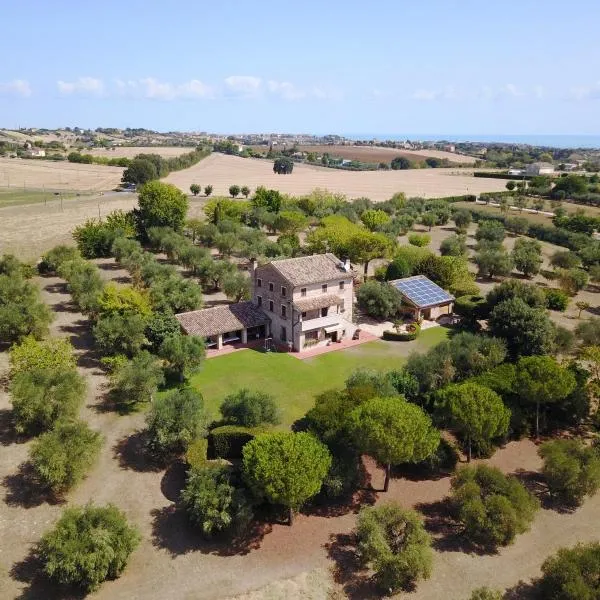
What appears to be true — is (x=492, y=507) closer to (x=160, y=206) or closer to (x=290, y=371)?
(x=290, y=371)

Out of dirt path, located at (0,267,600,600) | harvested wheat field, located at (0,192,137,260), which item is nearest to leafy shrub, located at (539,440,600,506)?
dirt path, located at (0,267,600,600)

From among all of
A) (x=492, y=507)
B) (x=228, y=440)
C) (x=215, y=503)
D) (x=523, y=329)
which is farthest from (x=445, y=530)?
(x=523, y=329)

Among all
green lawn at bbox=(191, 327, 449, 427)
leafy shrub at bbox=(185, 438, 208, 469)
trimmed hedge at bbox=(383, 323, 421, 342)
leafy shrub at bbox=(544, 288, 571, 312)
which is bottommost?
green lawn at bbox=(191, 327, 449, 427)

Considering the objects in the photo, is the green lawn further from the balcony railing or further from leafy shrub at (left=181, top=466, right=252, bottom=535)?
leafy shrub at (left=181, top=466, right=252, bottom=535)

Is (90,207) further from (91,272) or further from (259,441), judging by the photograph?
(259,441)

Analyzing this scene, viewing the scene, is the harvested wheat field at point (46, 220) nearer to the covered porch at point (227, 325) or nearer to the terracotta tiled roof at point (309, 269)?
the covered porch at point (227, 325)
